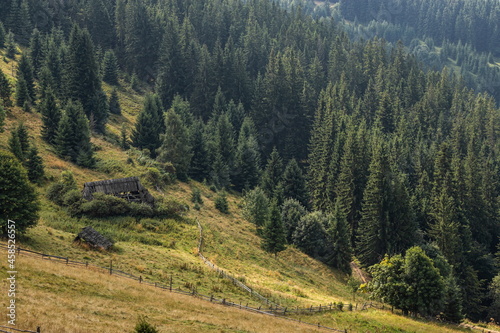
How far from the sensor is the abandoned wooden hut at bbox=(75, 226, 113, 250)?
45.3 meters

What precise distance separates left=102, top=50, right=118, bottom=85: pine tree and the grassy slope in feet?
146

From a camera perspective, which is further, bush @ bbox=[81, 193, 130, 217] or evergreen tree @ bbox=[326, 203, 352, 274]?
evergreen tree @ bbox=[326, 203, 352, 274]

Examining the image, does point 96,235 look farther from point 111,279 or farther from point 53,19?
point 53,19

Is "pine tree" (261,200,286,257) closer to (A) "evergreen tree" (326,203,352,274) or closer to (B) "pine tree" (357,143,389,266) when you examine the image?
(A) "evergreen tree" (326,203,352,274)

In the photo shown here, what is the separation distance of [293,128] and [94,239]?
3579 inches

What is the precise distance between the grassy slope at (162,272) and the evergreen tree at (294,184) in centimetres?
1411

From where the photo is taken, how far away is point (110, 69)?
128125mm

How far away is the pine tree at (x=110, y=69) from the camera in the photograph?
415 ft

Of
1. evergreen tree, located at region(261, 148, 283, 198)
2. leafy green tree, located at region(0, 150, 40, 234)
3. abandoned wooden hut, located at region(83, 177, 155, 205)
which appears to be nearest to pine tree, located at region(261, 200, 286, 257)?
abandoned wooden hut, located at region(83, 177, 155, 205)

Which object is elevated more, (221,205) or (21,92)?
(21,92)

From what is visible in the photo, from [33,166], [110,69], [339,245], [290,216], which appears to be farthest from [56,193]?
[110,69]

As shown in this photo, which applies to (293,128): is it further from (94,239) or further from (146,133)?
(94,239)

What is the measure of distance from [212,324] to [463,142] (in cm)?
11258

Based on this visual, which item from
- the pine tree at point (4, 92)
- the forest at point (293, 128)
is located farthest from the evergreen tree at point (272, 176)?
the pine tree at point (4, 92)
